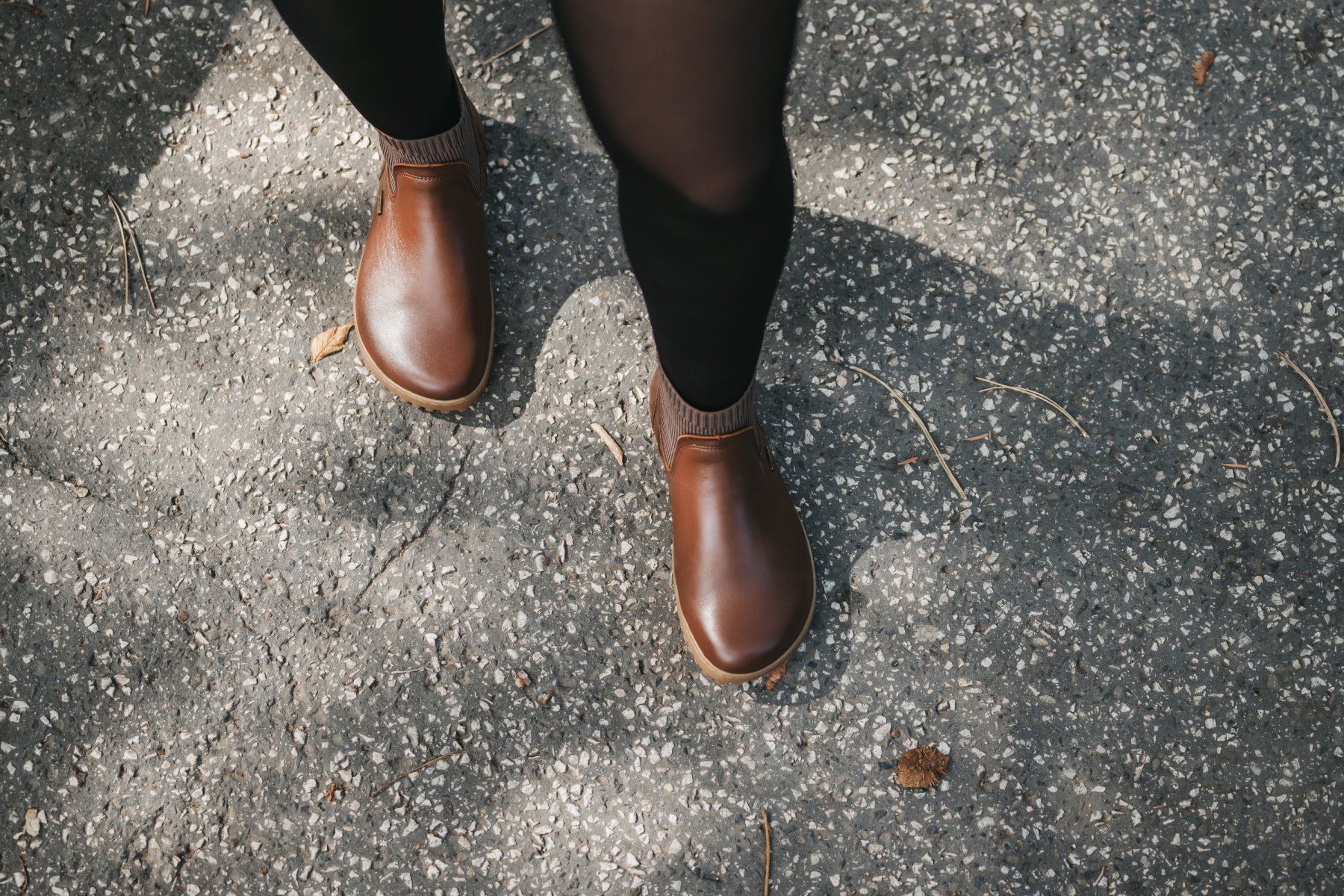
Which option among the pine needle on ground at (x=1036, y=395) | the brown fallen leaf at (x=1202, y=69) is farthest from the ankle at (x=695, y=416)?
the brown fallen leaf at (x=1202, y=69)

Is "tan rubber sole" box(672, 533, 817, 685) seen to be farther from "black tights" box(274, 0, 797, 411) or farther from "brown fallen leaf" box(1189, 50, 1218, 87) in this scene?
"brown fallen leaf" box(1189, 50, 1218, 87)

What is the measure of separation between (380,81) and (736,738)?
1.19m

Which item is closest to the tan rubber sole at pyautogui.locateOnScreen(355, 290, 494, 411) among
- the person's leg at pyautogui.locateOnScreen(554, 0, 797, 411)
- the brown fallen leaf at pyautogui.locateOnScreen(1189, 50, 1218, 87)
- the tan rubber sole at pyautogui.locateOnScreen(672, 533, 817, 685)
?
the tan rubber sole at pyautogui.locateOnScreen(672, 533, 817, 685)

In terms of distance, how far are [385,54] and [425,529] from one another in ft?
2.67

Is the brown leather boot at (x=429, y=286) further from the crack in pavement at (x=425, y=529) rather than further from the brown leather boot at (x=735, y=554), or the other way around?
the brown leather boot at (x=735, y=554)

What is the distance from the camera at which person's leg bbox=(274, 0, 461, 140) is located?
1038 millimetres

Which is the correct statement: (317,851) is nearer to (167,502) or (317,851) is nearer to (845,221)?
(167,502)

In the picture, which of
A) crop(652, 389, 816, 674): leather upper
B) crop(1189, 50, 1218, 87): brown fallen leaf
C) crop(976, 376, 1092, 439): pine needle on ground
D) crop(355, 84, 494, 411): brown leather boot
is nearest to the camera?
crop(652, 389, 816, 674): leather upper

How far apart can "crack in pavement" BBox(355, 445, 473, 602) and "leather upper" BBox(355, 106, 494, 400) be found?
137mm

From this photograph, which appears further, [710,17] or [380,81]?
[380,81]

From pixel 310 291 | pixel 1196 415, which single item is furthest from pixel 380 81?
pixel 1196 415

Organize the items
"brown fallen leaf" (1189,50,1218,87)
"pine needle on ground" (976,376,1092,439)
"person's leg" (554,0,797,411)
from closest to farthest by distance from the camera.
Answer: "person's leg" (554,0,797,411) → "pine needle on ground" (976,376,1092,439) → "brown fallen leaf" (1189,50,1218,87)

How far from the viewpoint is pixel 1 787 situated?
4.86ft

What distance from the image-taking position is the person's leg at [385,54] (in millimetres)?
1038
